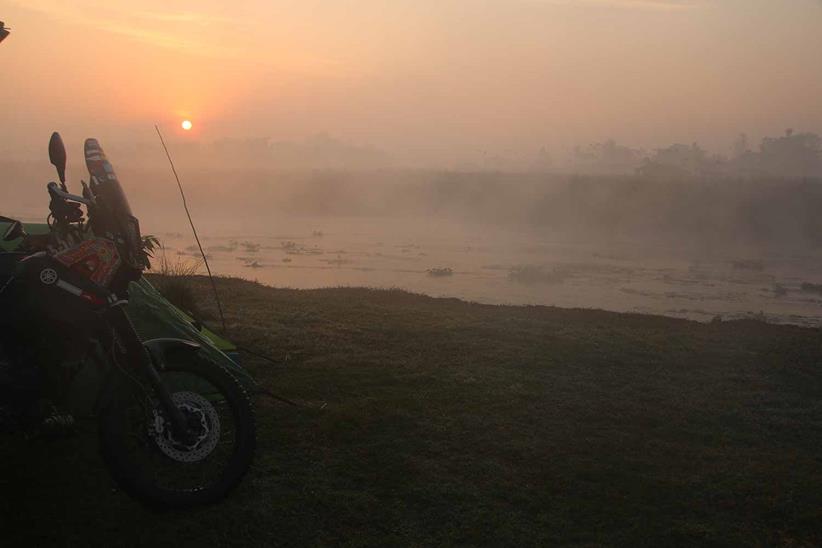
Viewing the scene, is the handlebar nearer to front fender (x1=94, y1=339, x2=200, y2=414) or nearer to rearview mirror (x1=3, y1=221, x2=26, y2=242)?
rearview mirror (x1=3, y1=221, x2=26, y2=242)

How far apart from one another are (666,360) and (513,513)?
4.13m

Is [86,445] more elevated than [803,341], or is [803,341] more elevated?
[803,341]

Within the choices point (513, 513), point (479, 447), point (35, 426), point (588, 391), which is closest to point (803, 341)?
point (588, 391)

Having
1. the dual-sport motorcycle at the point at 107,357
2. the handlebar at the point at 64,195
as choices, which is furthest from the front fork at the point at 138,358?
the handlebar at the point at 64,195

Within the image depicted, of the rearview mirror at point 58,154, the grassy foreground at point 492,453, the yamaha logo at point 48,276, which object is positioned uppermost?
the rearview mirror at point 58,154

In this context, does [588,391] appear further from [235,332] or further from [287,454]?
[235,332]

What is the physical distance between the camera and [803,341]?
332 inches

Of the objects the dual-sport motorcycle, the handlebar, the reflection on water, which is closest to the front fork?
the dual-sport motorcycle

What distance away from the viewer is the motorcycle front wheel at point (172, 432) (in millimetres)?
3365

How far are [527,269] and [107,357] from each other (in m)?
28.7

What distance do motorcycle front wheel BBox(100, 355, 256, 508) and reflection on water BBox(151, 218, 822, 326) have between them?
16.8 meters

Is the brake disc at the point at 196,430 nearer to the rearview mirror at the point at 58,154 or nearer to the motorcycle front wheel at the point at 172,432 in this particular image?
the motorcycle front wheel at the point at 172,432

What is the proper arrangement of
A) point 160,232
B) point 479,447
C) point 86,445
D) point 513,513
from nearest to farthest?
point 513,513
point 86,445
point 479,447
point 160,232

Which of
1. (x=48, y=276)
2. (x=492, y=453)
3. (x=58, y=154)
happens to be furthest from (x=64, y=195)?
(x=492, y=453)
